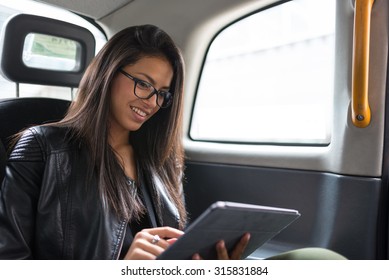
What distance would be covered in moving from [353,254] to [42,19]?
3.99 feet

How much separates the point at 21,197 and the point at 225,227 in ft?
1.65

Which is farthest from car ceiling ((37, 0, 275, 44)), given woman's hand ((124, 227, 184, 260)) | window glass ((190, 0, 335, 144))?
woman's hand ((124, 227, 184, 260))

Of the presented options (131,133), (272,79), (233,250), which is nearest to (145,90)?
(131,133)

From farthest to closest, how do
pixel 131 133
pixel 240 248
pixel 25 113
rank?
pixel 131 133
pixel 25 113
pixel 240 248

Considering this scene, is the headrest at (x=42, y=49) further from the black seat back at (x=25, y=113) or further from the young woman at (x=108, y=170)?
the young woman at (x=108, y=170)

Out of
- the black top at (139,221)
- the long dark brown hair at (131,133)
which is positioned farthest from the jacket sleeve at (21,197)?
the black top at (139,221)

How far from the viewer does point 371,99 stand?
3.90 feet

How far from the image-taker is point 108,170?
1077 millimetres

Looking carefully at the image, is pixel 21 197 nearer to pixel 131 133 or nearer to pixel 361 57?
pixel 131 133

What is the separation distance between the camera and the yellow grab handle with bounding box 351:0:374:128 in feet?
3.69

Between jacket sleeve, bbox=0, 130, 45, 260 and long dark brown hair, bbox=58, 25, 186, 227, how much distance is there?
126mm
